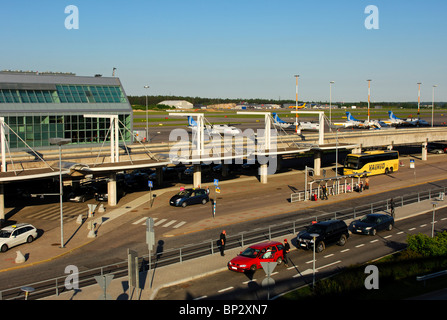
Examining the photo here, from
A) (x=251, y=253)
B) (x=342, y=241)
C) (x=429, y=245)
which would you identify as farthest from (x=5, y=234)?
(x=429, y=245)

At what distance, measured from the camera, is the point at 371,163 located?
5709 centimetres

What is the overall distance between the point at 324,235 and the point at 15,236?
1902cm

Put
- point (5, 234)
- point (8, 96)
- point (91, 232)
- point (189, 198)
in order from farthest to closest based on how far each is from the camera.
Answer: point (8, 96), point (189, 198), point (91, 232), point (5, 234)

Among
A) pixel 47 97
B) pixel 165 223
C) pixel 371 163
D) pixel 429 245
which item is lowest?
pixel 165 223

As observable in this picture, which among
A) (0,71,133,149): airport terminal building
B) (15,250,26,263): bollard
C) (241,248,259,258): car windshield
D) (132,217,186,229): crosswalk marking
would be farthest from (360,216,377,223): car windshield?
(0,71,133,149): airport terminal building

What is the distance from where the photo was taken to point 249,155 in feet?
163

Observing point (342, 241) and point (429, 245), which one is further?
point (342, 241)

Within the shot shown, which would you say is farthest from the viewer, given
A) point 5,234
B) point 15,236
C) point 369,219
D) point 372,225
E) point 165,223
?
point 165,223

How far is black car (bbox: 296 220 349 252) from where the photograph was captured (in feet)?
90.6

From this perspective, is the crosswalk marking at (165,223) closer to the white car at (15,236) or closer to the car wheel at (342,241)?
the white car at (15,236)

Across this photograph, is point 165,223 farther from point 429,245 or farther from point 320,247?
point 429,245

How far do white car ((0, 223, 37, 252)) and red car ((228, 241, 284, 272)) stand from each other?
1435cm
